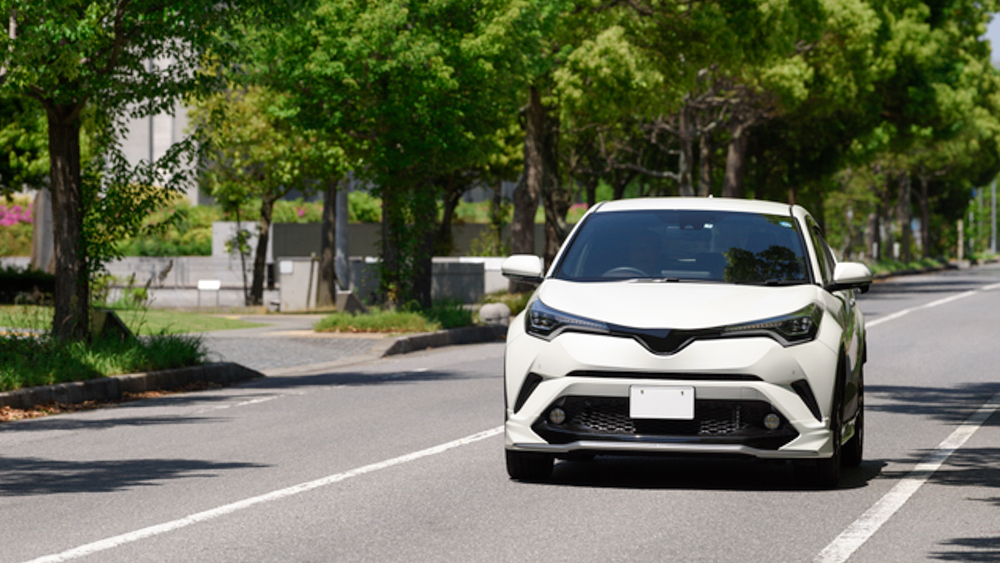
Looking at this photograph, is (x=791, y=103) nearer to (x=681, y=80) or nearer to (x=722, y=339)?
(x=681, y=80)

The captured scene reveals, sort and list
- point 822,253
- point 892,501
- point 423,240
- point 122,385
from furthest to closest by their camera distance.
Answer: point 423,240 < point 122,385 < point 822,253 < point 892,501

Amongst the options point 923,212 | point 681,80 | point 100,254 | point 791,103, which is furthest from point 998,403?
point 923,212

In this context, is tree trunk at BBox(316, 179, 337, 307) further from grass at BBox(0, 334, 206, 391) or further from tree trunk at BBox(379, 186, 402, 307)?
grass at BBox(0, 334, 206, 391)

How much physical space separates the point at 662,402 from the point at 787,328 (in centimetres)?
84

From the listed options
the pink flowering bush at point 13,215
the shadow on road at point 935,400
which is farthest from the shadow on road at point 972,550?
the pink flowering bush at point 13,215

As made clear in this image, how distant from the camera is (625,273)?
350 inches

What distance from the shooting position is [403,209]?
25.0 meters

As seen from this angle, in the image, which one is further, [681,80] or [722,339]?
[681,80]

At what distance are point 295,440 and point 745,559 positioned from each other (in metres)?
5.32

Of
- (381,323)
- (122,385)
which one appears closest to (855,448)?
(122,385)

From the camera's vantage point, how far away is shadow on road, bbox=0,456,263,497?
881 centimetres

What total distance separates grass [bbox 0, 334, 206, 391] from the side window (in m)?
7.86

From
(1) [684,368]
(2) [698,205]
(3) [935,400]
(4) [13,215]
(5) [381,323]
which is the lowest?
(3) [935,400]

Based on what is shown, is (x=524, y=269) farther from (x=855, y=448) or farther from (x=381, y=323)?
(x=381, y=323)
